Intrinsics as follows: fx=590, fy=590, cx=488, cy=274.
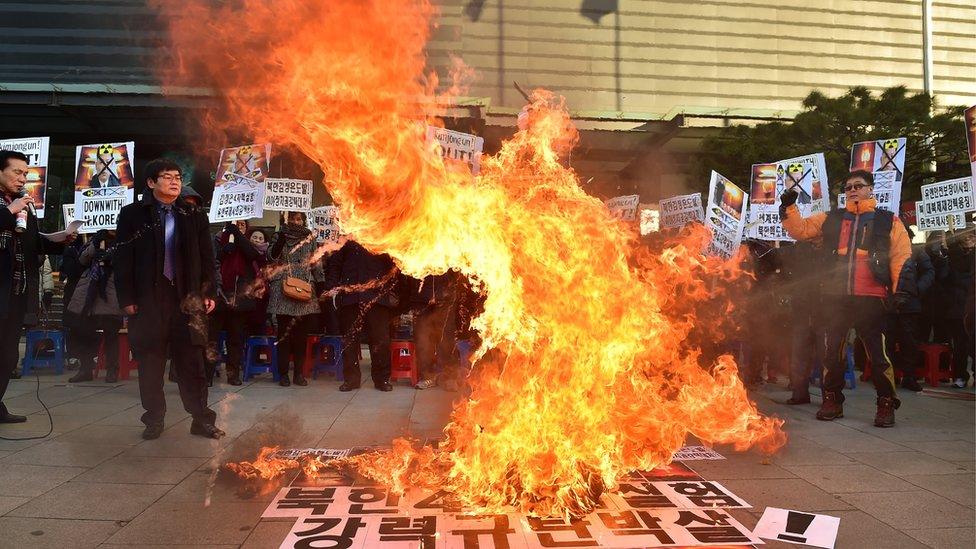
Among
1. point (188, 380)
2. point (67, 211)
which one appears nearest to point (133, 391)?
point (188, 380)

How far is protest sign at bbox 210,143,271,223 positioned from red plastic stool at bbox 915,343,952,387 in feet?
32.0

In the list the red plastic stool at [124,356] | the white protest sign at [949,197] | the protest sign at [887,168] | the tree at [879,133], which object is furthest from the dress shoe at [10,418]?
the tree at [879,133]

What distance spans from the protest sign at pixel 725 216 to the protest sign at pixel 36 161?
980 cm

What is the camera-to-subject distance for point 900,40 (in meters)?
17.5

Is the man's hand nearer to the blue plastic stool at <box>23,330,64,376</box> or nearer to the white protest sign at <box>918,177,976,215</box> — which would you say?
the blue plastic stool at <box>23,330,64,376</box>

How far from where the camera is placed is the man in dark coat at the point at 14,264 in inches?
204

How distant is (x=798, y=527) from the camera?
3.26 metres

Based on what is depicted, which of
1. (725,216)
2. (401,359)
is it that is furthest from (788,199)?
(401,359)

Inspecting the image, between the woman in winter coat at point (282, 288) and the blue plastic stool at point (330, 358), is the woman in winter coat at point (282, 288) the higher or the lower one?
the higher one

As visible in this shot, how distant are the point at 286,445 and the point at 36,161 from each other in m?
7.29

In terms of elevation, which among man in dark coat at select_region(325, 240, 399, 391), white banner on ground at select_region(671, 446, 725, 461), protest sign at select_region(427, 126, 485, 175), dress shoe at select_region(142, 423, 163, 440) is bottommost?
white banner on ground at select_region(671, 446, 725, 461)

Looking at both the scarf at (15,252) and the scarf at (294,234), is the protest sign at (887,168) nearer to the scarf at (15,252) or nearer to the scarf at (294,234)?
the scarf at (294,234)

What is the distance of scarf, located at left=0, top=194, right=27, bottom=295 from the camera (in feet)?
17.0

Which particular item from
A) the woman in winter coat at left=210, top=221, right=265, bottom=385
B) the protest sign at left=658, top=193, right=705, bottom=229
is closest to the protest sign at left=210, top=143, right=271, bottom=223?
the woman in winter coat at left=210, top=221, right=265, bottom=385
